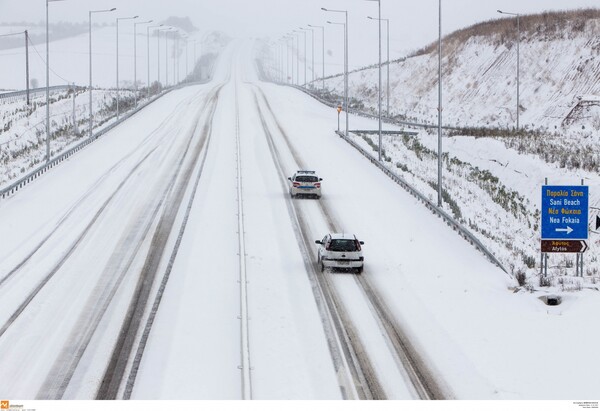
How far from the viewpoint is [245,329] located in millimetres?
21875

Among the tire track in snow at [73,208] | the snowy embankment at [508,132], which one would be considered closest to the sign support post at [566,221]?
the snowy embankment at [508,132]

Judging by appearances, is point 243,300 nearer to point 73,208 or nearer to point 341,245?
point 341,245

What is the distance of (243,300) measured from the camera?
24.6 m

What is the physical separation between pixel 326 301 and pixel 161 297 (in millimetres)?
4726

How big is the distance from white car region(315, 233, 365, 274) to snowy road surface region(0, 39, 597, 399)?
0.42m

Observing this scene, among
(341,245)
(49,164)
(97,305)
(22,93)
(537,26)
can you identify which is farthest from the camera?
(22,93)

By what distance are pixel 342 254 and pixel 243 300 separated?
200 inches

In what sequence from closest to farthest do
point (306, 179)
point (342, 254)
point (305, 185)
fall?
1. point (342, 254)
2. point (305, 185)
3. point (306, 179)

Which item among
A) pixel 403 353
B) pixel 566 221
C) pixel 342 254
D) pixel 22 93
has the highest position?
pixel 22 93

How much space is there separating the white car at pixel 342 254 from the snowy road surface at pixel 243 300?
0.42 meters

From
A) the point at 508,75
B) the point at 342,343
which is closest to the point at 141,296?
the point at 342,343

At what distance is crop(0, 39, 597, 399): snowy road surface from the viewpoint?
741 inches

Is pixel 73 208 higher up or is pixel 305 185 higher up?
pixel 305 185

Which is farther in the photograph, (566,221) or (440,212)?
(440,212)
